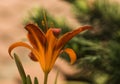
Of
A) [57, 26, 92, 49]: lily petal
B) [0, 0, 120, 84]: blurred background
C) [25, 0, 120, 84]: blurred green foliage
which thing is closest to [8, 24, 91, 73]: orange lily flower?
[57, 26, 92, 49]: lily petal

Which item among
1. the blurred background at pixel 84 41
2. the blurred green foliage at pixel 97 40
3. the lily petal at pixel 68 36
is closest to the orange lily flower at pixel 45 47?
the lily petal at pixel 68 36

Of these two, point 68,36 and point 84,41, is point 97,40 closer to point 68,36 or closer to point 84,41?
point 84,41

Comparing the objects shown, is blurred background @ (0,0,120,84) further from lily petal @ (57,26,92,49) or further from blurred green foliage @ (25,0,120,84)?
lily petal @ (57,26,92,49)

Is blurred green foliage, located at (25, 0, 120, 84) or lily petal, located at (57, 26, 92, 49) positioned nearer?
lily petal, located at (57, 26, 92, 49)

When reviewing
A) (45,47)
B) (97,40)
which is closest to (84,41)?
(97,40)

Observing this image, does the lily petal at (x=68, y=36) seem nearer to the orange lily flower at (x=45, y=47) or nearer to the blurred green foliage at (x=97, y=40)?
the orange lily flower at (x=45, y=47)

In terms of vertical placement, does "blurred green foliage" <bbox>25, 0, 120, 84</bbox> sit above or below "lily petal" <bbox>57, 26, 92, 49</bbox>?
below

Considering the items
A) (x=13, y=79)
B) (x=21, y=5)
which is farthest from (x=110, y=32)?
(x=21, y=5)

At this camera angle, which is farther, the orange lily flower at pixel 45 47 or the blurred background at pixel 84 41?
the blurred background at pixel 84 41
